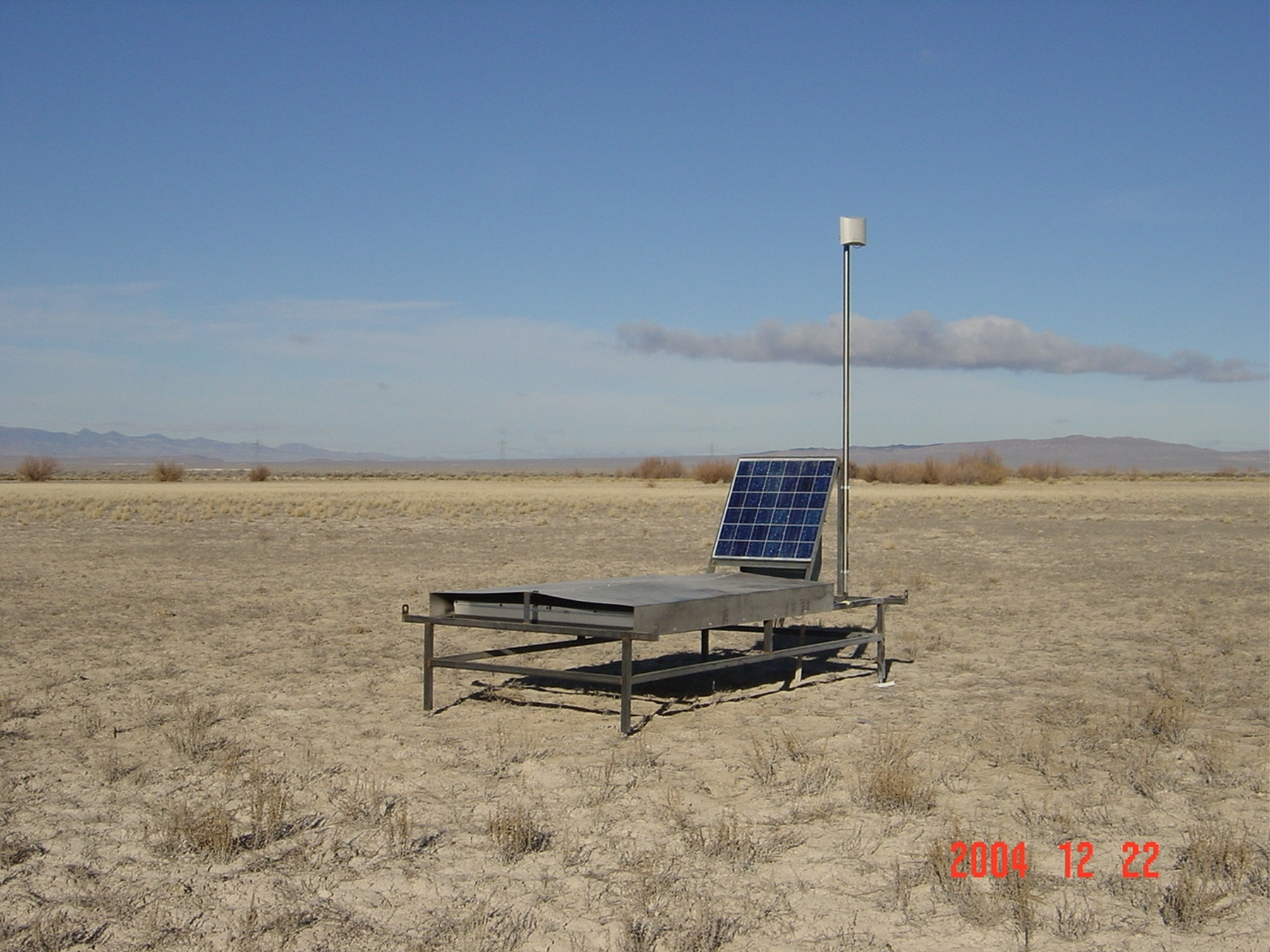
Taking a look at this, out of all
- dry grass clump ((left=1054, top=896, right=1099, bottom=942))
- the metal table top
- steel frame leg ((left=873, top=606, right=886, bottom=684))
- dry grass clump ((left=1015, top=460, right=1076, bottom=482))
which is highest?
dry grass clump ((left=1015, top=460, right=1076, bottom=482))

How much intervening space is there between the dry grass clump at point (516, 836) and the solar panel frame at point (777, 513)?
4.25m

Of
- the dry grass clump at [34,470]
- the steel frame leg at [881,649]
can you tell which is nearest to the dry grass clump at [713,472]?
the dry grass clump at [34,470]

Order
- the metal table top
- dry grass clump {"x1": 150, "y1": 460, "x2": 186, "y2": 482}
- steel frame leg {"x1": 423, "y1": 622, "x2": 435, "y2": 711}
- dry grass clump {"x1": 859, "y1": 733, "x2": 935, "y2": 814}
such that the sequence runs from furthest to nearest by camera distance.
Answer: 1. dry grass clump {"x1": 150, "y1": 460, "x2": 186, "y2": 482}
2. steel frame leg {"x1": 423, "y1": 622, "x2": 435, "y2": 711}
3. the metal table top
4. dry grass clump {"x1": 859, "y1": 733, "x2": 935, "y2": 814}

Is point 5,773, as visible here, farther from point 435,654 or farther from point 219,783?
point 435,654

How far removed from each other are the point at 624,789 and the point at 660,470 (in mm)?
94313

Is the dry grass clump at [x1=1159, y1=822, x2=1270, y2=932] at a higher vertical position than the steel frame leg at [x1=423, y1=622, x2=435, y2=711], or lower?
lower

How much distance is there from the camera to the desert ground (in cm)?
462

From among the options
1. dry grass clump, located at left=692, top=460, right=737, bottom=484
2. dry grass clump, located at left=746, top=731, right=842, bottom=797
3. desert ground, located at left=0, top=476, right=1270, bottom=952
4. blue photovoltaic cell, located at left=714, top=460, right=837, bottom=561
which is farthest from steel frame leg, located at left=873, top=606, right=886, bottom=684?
dry grass clump, located at left=692, top=460, right=737, bottom=484

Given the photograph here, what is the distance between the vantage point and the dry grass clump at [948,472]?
82.4 m

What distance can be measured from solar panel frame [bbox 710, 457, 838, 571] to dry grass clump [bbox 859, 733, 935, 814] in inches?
110

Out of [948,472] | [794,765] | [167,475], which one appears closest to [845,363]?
[794,765]

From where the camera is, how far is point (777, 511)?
10016 mm

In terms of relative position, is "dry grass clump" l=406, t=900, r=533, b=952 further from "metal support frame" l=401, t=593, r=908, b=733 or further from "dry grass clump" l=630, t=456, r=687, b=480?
"dry grass clump" l=630, t=456, r=687, b=480

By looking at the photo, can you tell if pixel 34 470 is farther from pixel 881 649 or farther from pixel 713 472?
pixel 881 649
